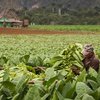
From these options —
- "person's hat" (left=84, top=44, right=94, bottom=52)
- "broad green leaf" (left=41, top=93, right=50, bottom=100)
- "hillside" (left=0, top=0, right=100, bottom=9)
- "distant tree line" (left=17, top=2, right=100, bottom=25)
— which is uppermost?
"person's hat" (left=84, top=44, right=94, bottom=52)

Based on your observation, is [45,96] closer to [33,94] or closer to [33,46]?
[33,94]

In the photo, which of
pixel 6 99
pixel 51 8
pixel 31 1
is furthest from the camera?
pixel 31 1

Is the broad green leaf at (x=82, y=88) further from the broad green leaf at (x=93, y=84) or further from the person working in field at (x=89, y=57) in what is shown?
the person working in field at (x=89, y=57)

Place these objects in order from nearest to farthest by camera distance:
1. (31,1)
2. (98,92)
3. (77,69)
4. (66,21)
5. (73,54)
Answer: (98,92) < (77,69) < (73,54) < (66,21) < (31,1)

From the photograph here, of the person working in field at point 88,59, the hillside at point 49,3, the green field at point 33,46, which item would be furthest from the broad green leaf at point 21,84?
the hillside at point 49,3

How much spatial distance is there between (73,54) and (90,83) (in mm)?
1161

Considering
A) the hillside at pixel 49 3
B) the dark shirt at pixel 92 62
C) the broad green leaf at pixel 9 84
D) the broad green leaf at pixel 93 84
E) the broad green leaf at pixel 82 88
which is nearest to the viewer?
the broad green leaf at pixel 82 88

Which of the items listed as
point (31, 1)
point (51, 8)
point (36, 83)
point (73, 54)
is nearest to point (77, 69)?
point (73, 54)

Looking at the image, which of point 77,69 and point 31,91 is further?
point 77,69

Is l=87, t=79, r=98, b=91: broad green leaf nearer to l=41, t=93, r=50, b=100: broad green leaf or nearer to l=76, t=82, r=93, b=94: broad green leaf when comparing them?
l=76, t=82, r=93, b=94: broad green leaf

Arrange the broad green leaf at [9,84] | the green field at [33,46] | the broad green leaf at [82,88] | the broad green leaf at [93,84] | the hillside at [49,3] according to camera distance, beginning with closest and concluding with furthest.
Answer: the broad green leaf at [82,88] → the broad green leaf at [93,84] → the broad green leaf at [9,84] → the green field at [33,46] → the hillside at [49,3]

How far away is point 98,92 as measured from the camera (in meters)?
2.62

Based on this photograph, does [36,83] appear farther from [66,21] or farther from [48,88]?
[66,21]

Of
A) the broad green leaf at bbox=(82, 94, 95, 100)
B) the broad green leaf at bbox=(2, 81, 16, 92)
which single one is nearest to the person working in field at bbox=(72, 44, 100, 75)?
the broad green leaf at bbox=(2, 81, 16, 92)
